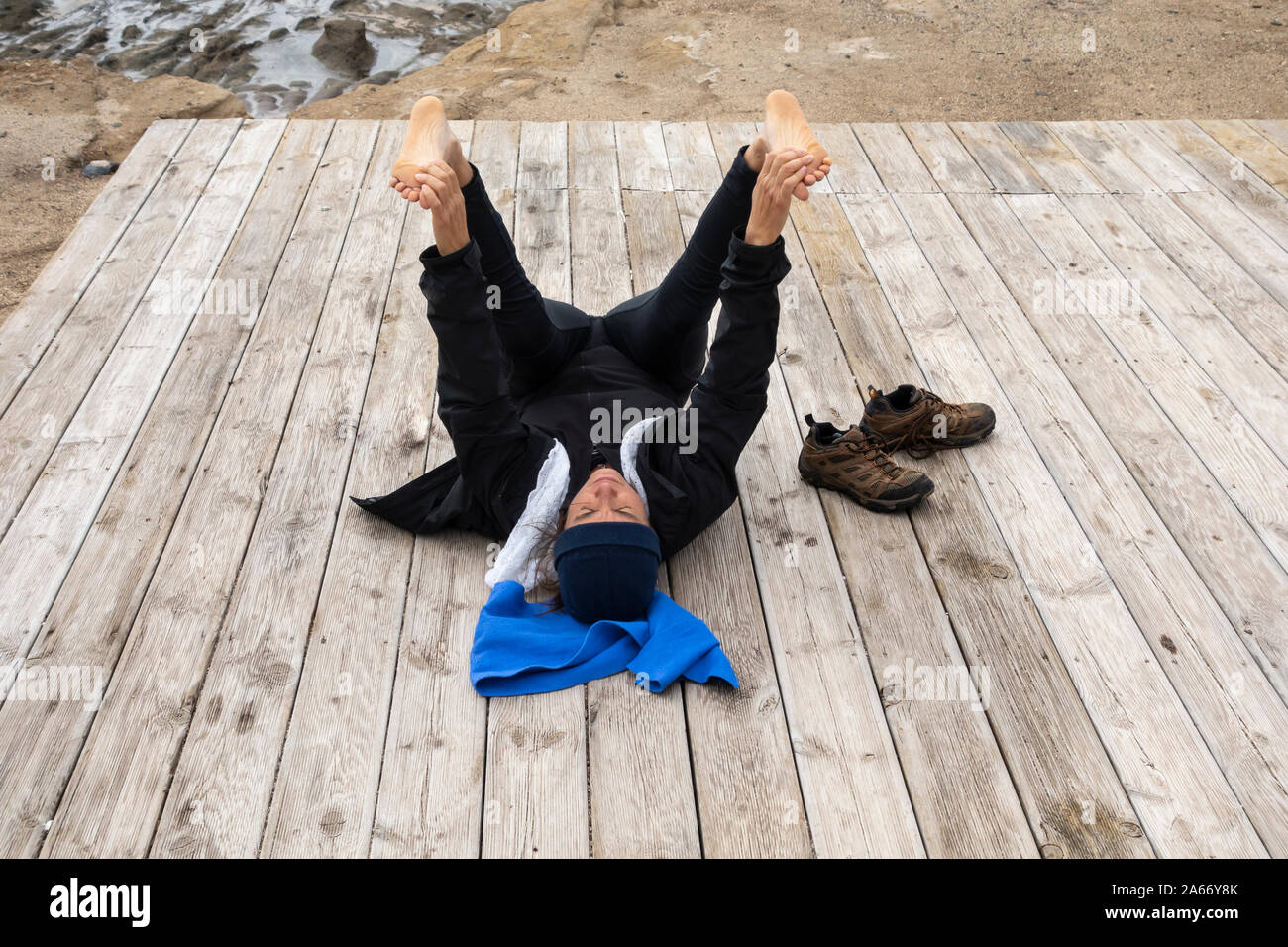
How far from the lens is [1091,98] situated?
18.9 ft

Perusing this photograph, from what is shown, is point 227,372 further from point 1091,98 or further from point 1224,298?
point 1091,98

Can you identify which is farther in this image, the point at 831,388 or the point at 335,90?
the point at 335,90

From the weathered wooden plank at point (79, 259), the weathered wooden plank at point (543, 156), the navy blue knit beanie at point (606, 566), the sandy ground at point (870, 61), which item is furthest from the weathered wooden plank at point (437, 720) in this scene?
the sandy ground at point (870, 61)

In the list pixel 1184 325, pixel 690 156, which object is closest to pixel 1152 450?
pixel 1184 325

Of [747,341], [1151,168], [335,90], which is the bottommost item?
[335,90]

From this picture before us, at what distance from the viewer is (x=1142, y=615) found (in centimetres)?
227

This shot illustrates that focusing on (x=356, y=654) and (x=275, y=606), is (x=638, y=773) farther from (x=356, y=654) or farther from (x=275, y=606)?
(x=275, y=606)

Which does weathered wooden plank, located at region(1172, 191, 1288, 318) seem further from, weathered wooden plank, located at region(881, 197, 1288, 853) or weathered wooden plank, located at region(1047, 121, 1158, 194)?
weathered wooden plank, located at region(881, 197, 1288, 853)

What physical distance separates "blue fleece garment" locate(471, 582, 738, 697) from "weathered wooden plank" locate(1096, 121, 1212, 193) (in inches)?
112

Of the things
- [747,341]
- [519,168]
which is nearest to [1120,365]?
[747,341]

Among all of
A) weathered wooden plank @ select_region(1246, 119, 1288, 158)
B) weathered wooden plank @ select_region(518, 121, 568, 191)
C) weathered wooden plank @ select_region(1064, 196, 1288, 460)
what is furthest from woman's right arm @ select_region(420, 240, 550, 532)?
weathered wooden plank @ select_region(1246, 119, 1288, 158)

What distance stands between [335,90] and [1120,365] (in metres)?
5.15

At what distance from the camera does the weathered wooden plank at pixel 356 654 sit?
1.87m

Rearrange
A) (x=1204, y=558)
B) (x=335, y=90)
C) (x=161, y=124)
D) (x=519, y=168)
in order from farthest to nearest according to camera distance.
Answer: (x=335, y=90)
(x=161, y=124)
(x=519, y=168)
(x=1204, y=558)
